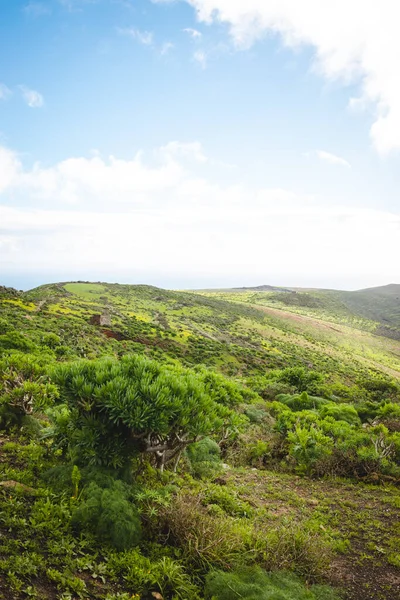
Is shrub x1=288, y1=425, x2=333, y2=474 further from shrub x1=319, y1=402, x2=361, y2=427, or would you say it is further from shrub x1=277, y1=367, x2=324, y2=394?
shrub x1=277, y1=367, x2=324, y2=394

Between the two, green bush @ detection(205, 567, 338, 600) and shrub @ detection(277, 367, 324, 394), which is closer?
green bush @ detection(205, 567, 338, 600)

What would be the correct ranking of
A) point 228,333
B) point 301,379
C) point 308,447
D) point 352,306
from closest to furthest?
1. point 308,447
2. point 301,379
3. point 228,333
4. point 352,306

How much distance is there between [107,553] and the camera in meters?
5.03

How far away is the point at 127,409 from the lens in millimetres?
5910

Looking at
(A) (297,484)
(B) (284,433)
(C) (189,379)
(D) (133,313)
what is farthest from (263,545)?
(D) (133,313)

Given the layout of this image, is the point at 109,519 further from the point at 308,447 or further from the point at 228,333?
the point at 228,333

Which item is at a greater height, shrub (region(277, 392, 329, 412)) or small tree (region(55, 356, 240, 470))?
small tree (region(55, 356, 240, 470))

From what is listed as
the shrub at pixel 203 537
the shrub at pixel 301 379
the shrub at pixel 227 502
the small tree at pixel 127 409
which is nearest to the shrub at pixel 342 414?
the shrub at pixel 227 502

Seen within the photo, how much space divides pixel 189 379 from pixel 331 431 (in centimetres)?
796

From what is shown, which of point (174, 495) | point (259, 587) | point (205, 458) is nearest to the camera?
point (259, 587)

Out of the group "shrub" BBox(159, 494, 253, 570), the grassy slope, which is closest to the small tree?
"shrub" BBox(159, 494, 253, 570)

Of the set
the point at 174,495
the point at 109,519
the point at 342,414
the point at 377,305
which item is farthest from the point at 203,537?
the point at 377,305

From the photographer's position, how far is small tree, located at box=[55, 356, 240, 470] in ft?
19.5

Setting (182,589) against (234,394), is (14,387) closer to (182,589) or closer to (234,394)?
(182,589)
